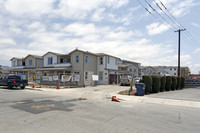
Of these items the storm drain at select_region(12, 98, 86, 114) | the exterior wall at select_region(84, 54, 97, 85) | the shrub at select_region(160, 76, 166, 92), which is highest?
the exterior wall at select_region(84, 54, 97, 85)

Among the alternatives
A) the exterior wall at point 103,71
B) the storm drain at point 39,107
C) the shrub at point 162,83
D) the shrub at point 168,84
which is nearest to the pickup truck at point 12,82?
the storm drain at point 39,107

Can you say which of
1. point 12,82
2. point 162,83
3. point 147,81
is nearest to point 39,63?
point 12,82

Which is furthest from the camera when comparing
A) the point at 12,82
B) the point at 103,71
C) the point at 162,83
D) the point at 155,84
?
the point at 103,71

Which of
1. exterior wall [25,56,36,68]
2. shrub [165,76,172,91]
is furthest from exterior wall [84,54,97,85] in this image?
exterior wall [25,56,36,68]

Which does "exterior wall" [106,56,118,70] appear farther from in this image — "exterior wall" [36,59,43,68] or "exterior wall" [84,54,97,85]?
"exterior wall" [36,59,43,68]

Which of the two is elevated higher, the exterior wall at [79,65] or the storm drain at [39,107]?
the exterior wall at [79,65]

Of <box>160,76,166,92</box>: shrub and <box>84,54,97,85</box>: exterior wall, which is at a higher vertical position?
<box>84,54,97,85</box>: exterior wall

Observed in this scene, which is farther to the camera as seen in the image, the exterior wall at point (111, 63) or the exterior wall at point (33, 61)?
the exterior wall at point (33, 61)

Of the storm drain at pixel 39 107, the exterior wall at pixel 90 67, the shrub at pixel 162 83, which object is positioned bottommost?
the storm drain at pixel 39 107

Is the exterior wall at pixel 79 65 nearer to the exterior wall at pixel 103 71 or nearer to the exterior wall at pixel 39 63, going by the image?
the exterior wall at pixel 103 71

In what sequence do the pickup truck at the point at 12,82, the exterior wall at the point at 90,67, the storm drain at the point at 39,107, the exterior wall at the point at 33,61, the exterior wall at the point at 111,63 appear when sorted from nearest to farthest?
the storm drain at the point at 39,107 < the pickup truck at the point at 12,82 < the exterior wall at the point at 90,67 < the exterior wall at the point at 111,63 < the exterior wall at the point at 33,61

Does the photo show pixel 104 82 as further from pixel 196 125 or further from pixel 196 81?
pixel 196 125

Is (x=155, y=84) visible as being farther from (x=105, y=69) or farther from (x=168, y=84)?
(x=105, y=69)

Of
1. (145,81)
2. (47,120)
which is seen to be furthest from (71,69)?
(47,120)
